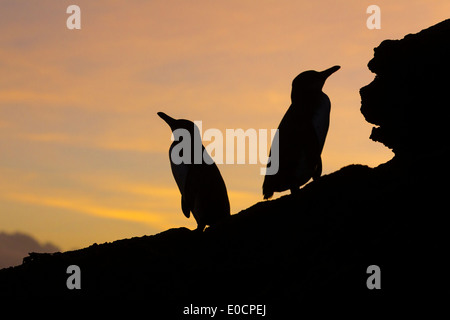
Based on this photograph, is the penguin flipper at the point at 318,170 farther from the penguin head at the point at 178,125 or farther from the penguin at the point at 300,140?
the penguin head at the point at 178,125

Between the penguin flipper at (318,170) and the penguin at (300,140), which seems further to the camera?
the penguin flipper at (318,170)

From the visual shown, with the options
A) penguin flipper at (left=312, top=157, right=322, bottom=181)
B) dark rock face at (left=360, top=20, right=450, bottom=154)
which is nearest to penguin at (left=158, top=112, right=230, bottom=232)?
penguin flipper at (left=312, top=157, right=322, bottom=181)

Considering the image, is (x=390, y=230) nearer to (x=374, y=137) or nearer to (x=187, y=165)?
(x=374, y=137)

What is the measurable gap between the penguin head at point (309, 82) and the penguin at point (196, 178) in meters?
1.92

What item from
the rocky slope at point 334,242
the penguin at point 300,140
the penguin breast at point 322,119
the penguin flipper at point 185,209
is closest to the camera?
the rocky slope at point 334,242

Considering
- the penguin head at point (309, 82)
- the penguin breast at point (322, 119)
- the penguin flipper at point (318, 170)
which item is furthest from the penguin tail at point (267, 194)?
the penguin head at point (309, 82)

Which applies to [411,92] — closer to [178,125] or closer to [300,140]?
[300,140]

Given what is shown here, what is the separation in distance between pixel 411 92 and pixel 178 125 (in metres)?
4.46

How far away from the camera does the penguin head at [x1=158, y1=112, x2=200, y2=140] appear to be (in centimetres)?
1201

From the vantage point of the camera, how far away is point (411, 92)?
9758 millimetres

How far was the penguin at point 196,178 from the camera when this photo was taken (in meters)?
11.6

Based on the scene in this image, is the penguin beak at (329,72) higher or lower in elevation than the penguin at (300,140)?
higher

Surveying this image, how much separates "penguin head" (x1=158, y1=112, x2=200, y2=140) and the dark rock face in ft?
10.4
